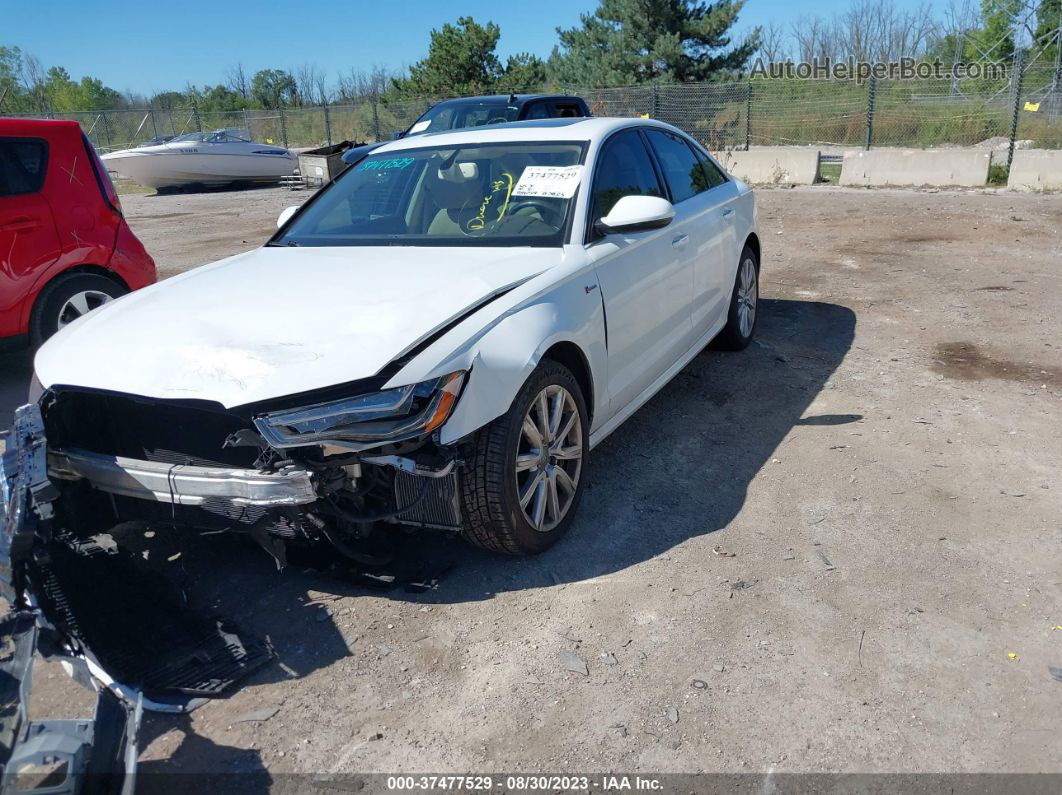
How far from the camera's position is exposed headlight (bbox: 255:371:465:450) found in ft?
9.21

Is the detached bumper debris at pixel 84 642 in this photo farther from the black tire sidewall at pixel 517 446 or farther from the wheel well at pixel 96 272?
the wheel well at pixel 96 272

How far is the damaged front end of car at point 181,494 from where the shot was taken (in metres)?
2.71

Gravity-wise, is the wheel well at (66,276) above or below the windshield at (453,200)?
below

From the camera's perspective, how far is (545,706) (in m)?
2.75

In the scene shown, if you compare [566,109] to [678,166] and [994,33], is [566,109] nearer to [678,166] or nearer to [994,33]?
[678,166]

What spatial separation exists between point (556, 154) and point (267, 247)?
159cm

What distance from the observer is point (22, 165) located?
5918mm

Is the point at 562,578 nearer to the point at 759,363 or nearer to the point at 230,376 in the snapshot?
the point at 230,376

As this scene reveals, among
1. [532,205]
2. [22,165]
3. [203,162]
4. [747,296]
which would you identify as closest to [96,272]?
[22,165]

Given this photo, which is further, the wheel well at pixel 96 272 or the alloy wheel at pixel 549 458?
the wheel well at pixel 96 272

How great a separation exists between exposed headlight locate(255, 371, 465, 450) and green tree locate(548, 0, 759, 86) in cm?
2984

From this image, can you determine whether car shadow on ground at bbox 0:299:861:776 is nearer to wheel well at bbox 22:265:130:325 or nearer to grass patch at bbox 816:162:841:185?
wheel well at bbox 22:265:130:325

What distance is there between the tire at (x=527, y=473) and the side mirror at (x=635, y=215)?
2.62 feet

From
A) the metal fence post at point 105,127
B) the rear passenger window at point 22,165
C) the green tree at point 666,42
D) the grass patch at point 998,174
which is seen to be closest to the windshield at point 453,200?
the rear passenger window at point 22,165
